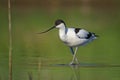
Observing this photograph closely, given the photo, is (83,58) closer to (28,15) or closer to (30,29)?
(30,29)

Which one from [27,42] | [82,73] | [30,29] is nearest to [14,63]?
[82,73]

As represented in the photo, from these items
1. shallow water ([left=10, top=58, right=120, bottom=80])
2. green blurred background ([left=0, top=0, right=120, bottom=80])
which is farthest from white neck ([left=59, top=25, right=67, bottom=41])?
shallow water ([left=10, top=58, right=120, bottom=80])

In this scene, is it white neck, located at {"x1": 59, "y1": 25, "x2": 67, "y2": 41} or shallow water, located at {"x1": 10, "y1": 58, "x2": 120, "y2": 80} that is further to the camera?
white neck, located at {"x1": 59, "y1": 25, "x2": 67, "y2": 41}

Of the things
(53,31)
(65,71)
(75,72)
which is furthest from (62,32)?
(53,31)

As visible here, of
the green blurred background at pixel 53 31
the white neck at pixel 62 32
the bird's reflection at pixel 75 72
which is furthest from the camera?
the white neck at pixel 62 32

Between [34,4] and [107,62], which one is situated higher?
[34,4]

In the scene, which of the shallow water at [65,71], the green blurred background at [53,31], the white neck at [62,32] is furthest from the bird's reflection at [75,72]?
the white neck at [62,32]

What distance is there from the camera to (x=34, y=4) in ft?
77.2

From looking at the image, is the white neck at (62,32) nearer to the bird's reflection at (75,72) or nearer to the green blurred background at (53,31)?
the green blurred background at (53,31)

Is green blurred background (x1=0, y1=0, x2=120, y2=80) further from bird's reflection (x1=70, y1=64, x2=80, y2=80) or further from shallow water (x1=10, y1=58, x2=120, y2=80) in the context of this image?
bird's reflection (x1=70, y1=64, x2=80, y2=80)

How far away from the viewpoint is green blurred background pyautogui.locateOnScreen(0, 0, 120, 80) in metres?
11.8

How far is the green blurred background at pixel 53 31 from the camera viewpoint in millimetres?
11783

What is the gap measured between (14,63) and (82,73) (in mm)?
1224

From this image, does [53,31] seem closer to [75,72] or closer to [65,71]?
[65,71]
